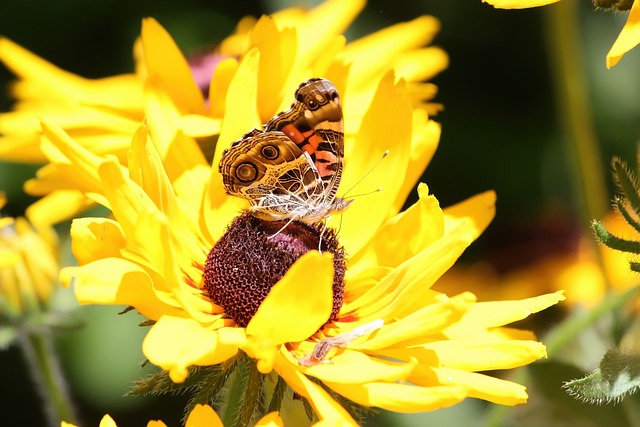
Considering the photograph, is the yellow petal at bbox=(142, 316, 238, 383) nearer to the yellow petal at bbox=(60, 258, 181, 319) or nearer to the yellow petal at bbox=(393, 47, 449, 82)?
the yellow petal at bbox=(60, 258, 181, 319)

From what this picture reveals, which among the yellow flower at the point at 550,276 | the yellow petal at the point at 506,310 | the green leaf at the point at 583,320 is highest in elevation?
the yellow petal at the point at 506,310

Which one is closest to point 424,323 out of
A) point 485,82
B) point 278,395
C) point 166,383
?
point 278,395

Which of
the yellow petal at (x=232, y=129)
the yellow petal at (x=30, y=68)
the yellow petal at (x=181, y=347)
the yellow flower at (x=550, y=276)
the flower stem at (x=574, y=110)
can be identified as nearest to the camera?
the yellow petal at (x=181, y=347)

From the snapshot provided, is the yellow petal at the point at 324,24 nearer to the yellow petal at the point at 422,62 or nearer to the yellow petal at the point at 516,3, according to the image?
the yellow petal at the point at 422,62

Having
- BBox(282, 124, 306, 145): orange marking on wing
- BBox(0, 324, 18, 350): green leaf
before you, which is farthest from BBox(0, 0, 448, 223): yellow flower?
BBox(0, 324, 18, 350): green leaf

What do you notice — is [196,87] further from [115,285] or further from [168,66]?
[115,285]

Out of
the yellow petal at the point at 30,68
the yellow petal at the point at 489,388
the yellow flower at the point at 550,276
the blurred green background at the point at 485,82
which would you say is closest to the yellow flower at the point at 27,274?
the yellow petal at the point at 30,68
